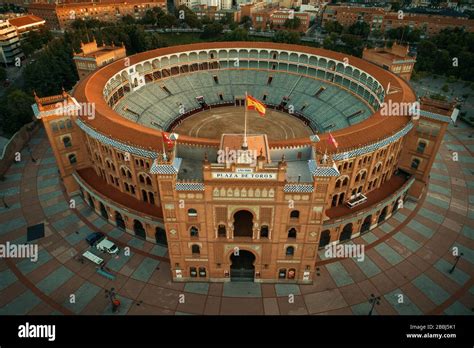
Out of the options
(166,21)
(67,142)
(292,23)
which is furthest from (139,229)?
(292,23)

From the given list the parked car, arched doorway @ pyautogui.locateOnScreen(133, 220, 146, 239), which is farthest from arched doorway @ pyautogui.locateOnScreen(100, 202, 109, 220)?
arched doorway @ pyautogui.locateOnScreen(133, 220, 146, 239)

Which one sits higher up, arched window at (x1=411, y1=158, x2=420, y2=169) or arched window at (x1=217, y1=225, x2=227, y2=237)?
arched window at (x1=217, y1=225, x2=227, y2=237)

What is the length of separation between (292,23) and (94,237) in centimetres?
17426

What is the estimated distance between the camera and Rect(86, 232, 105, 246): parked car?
60.9 meters

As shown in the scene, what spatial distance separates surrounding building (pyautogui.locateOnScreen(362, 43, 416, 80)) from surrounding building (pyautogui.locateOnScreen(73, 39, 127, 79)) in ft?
275

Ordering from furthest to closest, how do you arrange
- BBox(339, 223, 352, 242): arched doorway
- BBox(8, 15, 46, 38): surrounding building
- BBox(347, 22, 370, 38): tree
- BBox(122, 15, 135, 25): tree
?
BBox(122, 15, 135, 25): tree, BBox(347, 22, 370, 38): tree, BBox(8, 15, 46, 38): surrounding building, BBox(339, 223, 352, 242): arched doorway

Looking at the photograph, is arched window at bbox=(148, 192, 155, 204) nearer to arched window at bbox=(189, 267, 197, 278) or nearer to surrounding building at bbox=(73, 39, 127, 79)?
arched window at bbox=(189, 267, 197, 278)

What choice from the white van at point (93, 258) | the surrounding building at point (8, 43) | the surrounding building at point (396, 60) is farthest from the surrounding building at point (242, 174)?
the surrounding building at point (8, 43)

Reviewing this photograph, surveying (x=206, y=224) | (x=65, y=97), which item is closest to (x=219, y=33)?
(x=65, y=97)

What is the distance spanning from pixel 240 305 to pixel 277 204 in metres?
18.0

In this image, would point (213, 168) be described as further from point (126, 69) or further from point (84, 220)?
point (126, 69)

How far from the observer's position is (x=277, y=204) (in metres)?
45.4

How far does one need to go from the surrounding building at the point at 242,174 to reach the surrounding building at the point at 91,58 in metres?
5.58

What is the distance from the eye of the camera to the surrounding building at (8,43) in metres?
150
